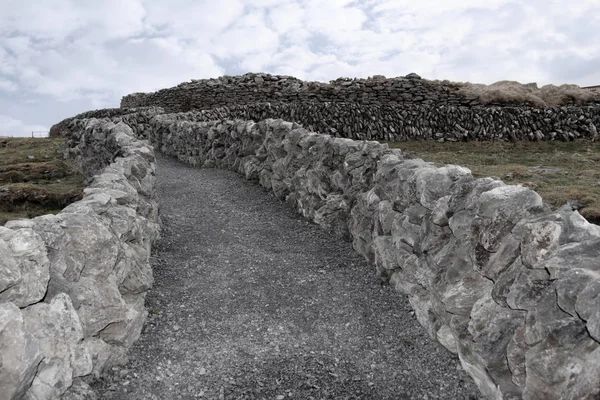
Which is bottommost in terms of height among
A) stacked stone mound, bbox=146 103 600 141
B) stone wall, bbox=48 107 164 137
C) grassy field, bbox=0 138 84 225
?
grassy field, bbox=0 138 84 225

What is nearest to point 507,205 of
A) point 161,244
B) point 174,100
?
point 161,244

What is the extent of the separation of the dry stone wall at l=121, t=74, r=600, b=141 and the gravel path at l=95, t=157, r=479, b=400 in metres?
17.2

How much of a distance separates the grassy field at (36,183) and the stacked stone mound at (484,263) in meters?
9.65

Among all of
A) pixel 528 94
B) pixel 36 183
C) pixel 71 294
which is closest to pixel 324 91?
pixel 528 94

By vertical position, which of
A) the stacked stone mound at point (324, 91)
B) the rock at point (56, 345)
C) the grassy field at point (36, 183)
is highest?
the stacked stone mound at point (324, 91)

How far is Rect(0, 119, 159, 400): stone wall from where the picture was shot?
17.0 ft

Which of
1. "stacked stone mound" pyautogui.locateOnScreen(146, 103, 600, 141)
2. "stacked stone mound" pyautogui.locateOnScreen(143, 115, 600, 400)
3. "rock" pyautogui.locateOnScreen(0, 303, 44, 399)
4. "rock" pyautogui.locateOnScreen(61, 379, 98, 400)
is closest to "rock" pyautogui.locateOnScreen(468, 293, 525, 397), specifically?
"stacked stone mound" pyautogui.locateOnScreen(143, 115, 600, 400)

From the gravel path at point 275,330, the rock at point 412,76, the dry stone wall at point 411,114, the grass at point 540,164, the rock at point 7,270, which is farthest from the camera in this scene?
the rock at point 412,76

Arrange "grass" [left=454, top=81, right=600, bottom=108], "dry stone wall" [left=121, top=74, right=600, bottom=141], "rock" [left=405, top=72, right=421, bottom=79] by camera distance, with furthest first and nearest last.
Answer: "rock" [left=405, top=72, right=421, bottom=79] < "grass" [left=454, top=81, right=600, bottom=108] < "dry stone wall" [left=121, top=74, right=600, bottom=141]

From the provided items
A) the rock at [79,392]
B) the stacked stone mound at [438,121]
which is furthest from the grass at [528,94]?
the rock at [79,392]

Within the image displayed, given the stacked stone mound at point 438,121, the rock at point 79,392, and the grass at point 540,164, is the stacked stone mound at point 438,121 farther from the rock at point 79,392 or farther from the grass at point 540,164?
the rock at point 79,392

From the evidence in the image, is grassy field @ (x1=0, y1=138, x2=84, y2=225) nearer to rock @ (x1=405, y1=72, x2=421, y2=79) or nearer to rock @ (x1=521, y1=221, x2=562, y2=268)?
rock @ (x1=521, y1=221, x2=562, y2=268)

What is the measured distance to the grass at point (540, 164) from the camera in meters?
12.2

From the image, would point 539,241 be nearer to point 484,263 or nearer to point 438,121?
point 484,263
